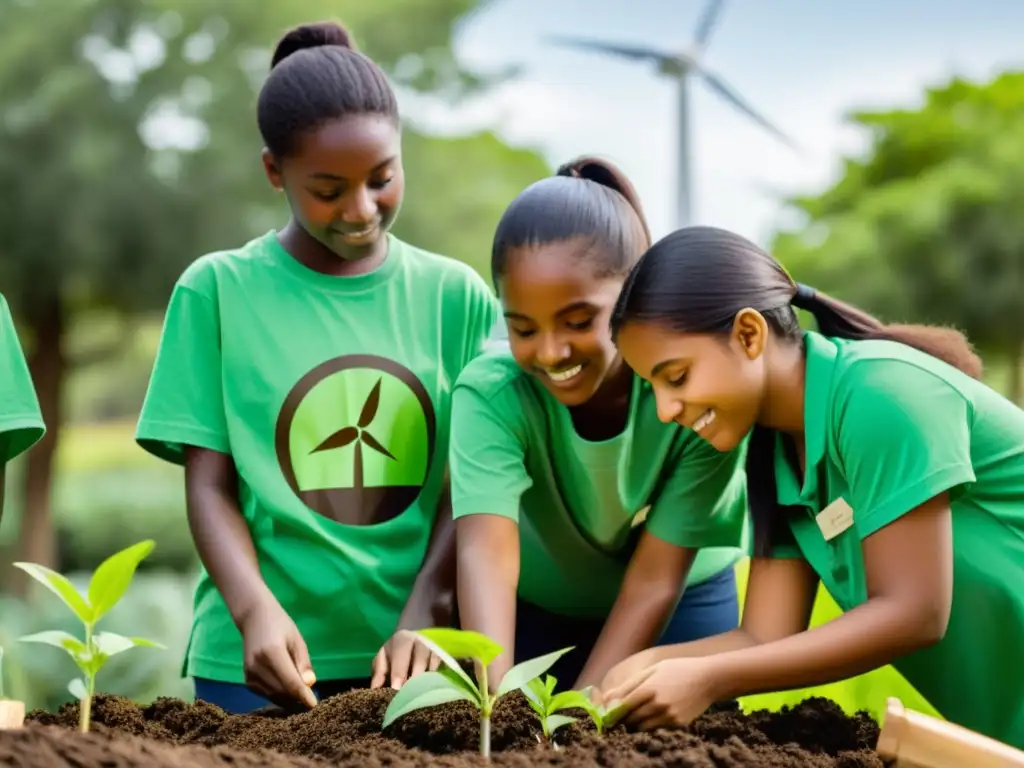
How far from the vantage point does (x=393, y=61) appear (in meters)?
10.5

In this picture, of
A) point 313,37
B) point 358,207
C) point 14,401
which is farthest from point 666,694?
point 313,37

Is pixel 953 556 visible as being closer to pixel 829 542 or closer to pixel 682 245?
pixel 829 542

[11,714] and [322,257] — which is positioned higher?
[322,257]

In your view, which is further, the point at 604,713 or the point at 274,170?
the point at 274,170

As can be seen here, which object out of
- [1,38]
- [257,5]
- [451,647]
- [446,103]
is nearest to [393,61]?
[446,103]

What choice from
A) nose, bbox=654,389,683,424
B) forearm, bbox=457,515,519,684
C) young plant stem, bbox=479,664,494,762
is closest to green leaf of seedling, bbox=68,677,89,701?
young plant stem, bbox=479,664,494,762

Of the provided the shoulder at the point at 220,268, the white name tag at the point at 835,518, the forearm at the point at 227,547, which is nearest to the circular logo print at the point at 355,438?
the forearm at the point at 227,547

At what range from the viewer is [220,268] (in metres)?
2.22

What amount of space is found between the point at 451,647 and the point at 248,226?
9105 millimetres

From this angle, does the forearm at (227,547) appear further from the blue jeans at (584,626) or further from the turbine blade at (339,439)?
the blue jeans at (584,626)

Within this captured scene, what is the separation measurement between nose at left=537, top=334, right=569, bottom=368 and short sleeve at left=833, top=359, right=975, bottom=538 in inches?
16.2

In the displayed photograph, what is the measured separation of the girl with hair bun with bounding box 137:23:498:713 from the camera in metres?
2.11

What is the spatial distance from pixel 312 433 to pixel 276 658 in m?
0.41

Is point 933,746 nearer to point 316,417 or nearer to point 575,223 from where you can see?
point 575,223
